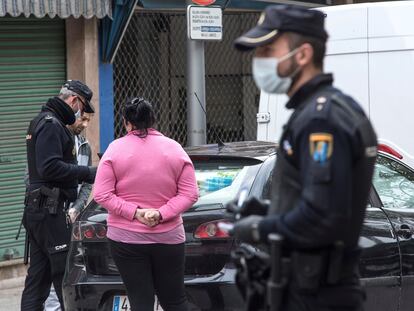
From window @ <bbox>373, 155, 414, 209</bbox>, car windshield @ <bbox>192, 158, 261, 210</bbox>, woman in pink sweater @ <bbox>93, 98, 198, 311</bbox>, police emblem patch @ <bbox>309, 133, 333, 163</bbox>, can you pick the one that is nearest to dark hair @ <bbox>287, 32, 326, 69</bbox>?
police emblem patch @ <bbox>309, 133, 333, 163</bbox>

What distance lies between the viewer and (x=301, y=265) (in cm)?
313

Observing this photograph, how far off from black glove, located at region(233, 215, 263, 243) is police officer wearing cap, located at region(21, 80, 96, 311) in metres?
3.08

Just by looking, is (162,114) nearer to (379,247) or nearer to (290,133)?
(379,247)

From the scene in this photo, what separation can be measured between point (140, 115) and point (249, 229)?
238 cm

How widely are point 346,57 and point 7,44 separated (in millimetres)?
3547

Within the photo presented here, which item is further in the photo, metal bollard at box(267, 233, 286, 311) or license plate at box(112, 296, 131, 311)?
license plate at box(112, 296, 131, 311)

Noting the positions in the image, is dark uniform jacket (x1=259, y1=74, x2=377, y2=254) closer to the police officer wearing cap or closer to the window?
the police officer wearing cap

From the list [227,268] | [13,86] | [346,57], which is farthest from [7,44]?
[227,268]

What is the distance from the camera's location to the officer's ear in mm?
3279

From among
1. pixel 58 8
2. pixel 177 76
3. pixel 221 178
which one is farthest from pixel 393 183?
pixel 177 76

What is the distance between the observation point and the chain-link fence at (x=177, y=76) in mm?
Answer: 11547

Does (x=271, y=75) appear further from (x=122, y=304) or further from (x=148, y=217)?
(x=122, y=304)

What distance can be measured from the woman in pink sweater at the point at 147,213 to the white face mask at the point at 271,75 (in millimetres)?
2027

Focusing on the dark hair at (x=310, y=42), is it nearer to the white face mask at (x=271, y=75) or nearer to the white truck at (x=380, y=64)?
the white face mask at (x=271, y=75)
